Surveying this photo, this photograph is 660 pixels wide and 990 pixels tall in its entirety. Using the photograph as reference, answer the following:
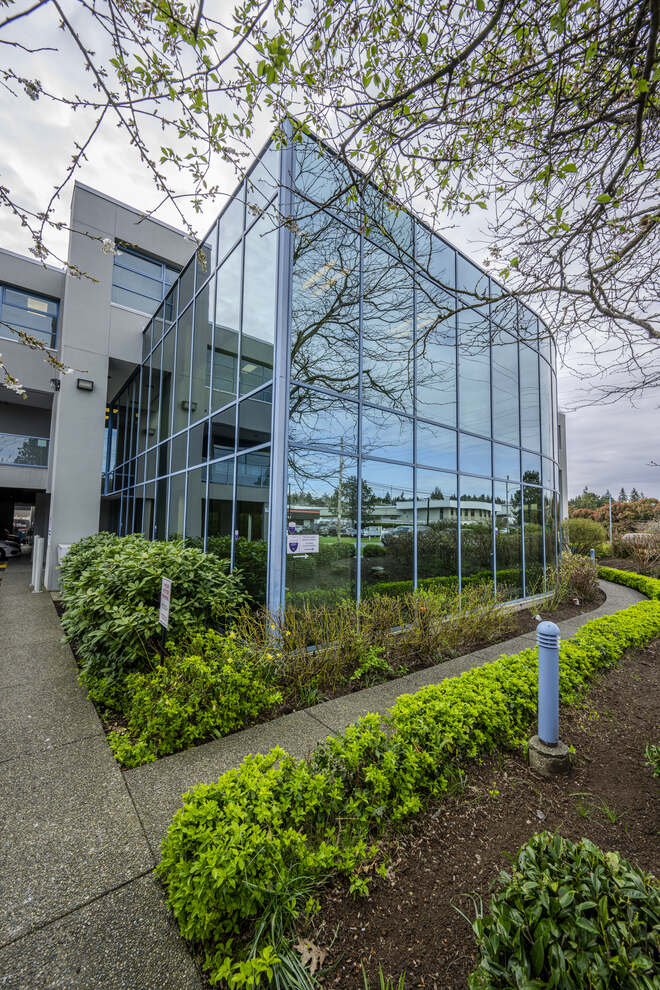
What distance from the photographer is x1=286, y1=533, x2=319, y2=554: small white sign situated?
5.34 meters

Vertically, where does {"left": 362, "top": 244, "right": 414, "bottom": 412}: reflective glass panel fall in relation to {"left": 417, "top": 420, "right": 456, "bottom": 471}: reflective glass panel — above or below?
above

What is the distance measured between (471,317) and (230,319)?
5809mm

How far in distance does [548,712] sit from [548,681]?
28cm

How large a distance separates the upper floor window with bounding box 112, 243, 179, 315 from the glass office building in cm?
356

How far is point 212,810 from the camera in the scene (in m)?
2.04

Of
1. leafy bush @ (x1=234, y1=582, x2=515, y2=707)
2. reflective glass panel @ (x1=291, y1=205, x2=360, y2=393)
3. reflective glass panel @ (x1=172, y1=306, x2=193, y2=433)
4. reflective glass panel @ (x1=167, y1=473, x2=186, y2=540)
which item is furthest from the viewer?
reflective glass panel @ (x1=172, y1=306, x2=193, y2=433)

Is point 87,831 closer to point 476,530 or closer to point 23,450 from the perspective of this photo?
point 476,530

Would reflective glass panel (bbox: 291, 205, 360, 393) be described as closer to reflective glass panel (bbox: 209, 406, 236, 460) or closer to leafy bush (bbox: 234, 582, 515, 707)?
reflective glass panel (bbox: 209, 406, 236, 460)

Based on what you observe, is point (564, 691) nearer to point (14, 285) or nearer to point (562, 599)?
point (562, 599)

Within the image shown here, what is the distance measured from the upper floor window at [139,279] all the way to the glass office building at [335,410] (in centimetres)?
356

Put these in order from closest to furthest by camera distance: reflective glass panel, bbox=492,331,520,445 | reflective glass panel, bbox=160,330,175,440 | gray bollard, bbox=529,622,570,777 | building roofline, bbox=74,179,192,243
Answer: gray bollard, bbox=529,622,570,777 < reflective glass panel, bbox=492,331,520,445 < reflective glass panel, bbox=160,330,175,440 < building roofline, bbox=74,179,192,243

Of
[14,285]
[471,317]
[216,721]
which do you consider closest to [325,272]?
[471,317]

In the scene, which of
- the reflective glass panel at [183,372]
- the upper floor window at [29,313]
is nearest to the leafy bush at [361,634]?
the reflective glass panel at [183,372]

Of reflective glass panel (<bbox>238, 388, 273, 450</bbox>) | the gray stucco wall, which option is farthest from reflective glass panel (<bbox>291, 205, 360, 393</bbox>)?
the gray stucco wall
